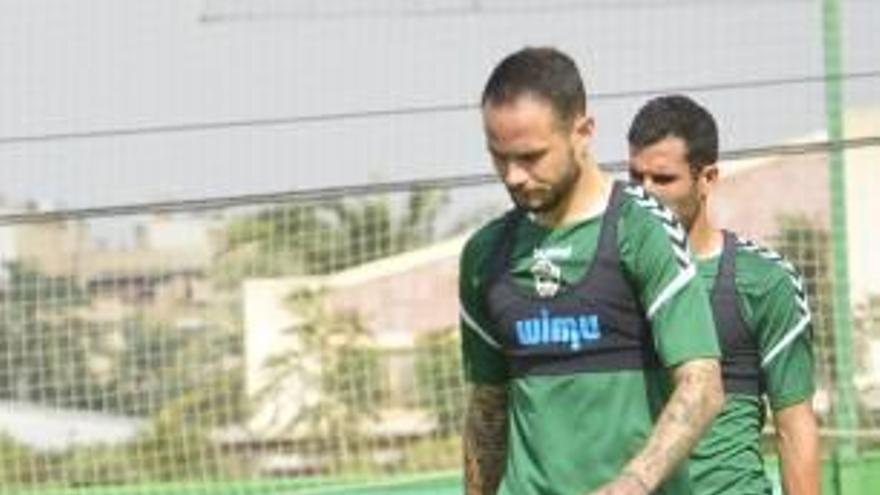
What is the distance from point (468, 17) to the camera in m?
10.8

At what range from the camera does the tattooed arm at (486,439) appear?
434 centimetres

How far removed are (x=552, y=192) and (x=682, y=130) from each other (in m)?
1.43

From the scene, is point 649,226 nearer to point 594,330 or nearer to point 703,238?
point 594,330

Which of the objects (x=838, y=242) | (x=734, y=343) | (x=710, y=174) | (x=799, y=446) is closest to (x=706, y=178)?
(x=710, y=174)

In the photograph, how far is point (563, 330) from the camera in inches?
156

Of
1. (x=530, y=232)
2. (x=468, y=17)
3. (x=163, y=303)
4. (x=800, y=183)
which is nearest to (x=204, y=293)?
(x=163, y=303)

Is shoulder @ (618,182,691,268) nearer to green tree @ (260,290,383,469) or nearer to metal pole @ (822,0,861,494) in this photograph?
metal pole @ (822,0,861,494)

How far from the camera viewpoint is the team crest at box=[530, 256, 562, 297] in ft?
13.0

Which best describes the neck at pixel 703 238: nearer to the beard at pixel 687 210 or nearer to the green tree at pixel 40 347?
the beard at pixel 687 210

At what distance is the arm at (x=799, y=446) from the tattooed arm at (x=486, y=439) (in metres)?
0.94

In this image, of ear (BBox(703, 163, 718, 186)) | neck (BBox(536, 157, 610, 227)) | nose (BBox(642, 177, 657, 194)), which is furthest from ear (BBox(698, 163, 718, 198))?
neck (BBox(536, 157, 610, 227))

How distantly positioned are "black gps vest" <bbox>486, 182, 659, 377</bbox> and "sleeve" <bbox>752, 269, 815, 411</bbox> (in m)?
1.17

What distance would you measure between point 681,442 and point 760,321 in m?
1.28

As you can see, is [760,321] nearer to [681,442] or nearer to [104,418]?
[681,442]
